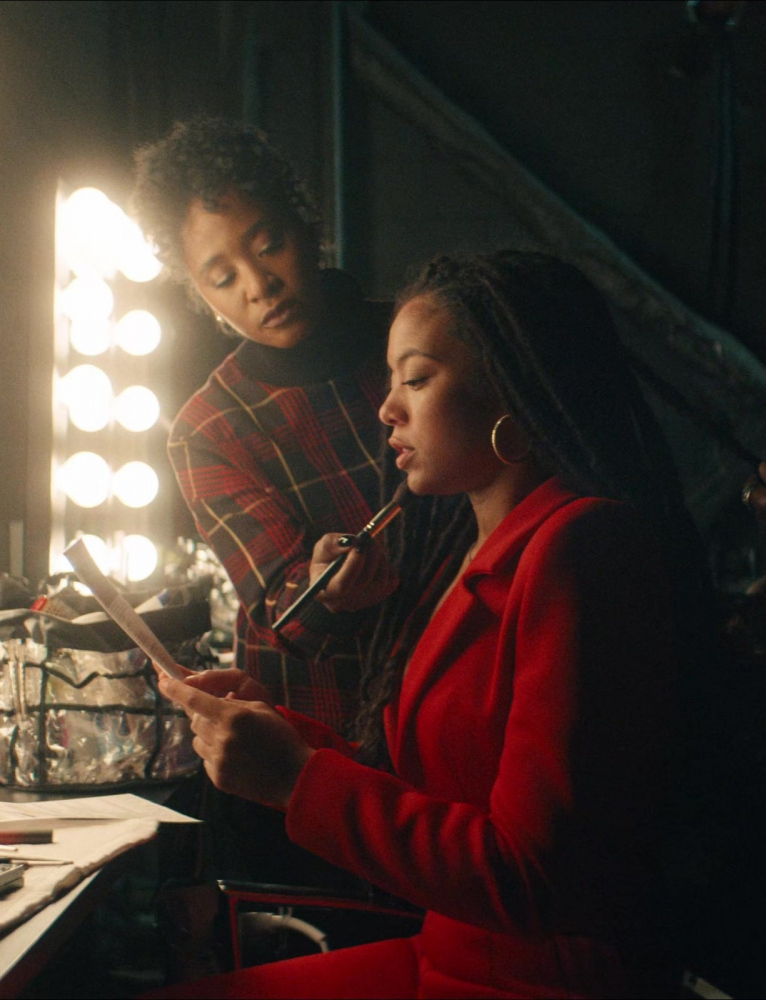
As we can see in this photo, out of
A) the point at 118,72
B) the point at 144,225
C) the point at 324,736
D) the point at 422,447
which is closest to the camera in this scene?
the point at 422,447

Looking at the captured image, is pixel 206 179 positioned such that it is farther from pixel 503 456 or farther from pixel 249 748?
pixel 249 748

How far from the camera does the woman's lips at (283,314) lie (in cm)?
105

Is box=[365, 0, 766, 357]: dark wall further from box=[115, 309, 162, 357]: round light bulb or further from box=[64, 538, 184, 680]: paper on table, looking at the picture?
box=[64, 538, 184, 680]: paper on table

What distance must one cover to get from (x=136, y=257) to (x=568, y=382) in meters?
0.75

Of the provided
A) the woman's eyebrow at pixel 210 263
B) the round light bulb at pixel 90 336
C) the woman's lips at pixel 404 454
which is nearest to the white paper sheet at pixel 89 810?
the woman's lips at pixel 404 454

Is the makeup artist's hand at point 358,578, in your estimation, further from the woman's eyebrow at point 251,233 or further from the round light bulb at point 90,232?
the round light bulb at point 90,232

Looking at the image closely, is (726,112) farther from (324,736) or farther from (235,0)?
(324,736)

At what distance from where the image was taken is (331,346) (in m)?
1.06

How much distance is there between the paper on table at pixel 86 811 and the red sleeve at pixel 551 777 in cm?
23

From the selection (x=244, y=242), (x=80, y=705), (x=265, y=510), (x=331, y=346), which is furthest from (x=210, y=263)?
(x=80, y=705)

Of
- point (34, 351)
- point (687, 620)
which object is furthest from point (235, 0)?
point (687, 620)

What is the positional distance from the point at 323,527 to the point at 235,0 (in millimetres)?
834

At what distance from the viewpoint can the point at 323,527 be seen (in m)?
1.04

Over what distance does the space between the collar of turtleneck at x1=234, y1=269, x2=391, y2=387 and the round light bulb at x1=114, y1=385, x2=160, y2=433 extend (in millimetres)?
271
